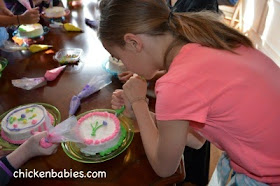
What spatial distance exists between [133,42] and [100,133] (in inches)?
11.3

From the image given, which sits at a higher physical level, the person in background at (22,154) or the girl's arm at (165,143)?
the girl's arm at (165,143)

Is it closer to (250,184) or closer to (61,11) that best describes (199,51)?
(250,184)

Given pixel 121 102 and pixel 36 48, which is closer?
pixel 121 102

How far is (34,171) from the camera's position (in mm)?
734

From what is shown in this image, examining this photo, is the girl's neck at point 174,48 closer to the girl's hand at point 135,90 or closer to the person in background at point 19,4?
the girl's hand at point 135,90

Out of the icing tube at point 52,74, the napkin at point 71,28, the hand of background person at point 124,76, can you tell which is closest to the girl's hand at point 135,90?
the hand of background person at point 124,76

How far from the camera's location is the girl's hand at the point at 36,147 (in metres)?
0.76

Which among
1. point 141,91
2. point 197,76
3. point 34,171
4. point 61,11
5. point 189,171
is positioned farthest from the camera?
point 61,11

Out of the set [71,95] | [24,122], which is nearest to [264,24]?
[71,95]

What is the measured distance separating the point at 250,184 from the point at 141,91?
1.41 feet

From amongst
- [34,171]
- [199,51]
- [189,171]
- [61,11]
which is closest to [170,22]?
[199,51]

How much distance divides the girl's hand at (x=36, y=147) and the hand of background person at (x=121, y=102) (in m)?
0.25

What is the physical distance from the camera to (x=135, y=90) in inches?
34.6

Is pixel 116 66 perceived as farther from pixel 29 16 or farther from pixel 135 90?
pixel 29 16
